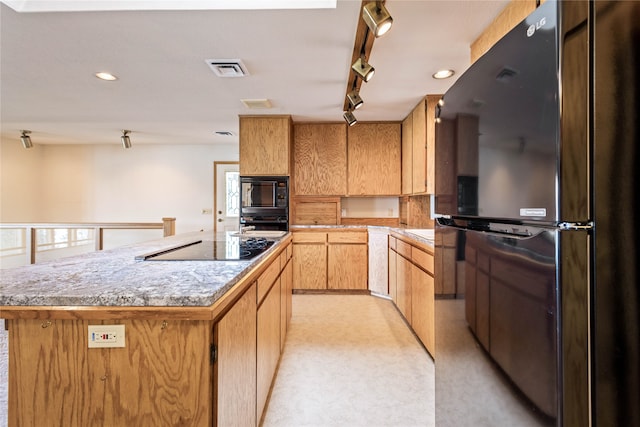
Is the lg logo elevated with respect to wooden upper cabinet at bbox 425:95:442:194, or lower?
lower

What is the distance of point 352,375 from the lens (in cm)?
199

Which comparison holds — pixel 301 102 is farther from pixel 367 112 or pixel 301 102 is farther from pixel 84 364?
pixel 84 364

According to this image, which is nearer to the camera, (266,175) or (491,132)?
(491,132)

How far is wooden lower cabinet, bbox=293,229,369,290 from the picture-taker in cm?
376

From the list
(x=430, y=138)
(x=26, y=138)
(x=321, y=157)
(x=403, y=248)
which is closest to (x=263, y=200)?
(x=321, y=157)

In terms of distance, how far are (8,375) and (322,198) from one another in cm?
359

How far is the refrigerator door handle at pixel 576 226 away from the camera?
60cm

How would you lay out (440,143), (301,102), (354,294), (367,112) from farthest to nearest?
(354,294), (367,112), (301,102), (440,143)

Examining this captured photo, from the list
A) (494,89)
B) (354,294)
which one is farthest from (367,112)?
(494,89)

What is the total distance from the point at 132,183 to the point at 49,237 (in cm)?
158

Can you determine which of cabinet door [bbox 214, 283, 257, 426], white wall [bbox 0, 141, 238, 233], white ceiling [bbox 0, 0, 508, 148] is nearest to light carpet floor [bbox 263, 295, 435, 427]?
cabinet door [bbox 214, 283, 257, 426]

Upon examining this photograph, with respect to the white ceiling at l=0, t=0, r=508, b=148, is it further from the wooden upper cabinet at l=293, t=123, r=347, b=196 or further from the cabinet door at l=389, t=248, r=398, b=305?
the cabinet door at l=389, t=248, r=398, b=305

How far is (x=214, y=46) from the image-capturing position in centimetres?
205

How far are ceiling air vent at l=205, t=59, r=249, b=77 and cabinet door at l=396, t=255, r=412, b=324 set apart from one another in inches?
85.2
